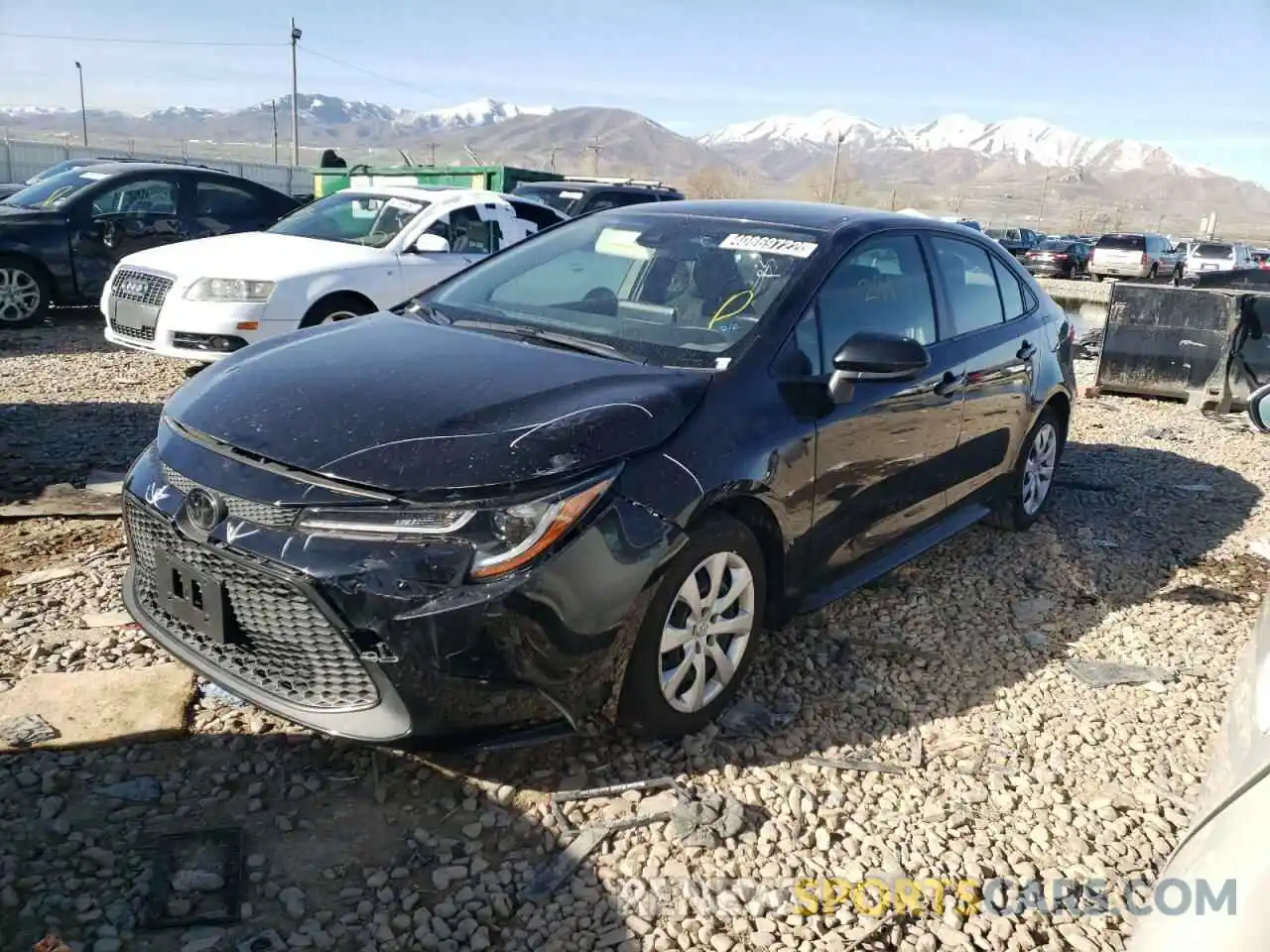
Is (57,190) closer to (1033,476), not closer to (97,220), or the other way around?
(97,220)

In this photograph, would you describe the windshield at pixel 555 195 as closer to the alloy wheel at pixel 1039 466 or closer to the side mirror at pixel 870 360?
the alloy wheel at pixel 1039 466

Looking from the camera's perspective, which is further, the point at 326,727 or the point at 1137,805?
the point at 1137,805

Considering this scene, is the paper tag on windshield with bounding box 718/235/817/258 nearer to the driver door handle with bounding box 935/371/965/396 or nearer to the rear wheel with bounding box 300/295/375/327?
the driver door handle with bounding box 935/371/965/396

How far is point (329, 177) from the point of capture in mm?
15789

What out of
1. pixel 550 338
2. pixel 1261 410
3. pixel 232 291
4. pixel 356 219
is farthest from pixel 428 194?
pixel 1261 410

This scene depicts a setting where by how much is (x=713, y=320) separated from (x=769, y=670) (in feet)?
4.30

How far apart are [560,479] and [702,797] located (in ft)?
3.47

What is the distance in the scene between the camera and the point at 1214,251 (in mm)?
34250

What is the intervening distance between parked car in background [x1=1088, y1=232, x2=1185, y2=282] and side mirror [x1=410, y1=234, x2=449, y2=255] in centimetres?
2846

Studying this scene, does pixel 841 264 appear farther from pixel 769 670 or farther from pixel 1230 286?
pixel 1230 286

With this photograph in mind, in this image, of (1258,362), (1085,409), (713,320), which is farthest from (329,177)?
(713,320)

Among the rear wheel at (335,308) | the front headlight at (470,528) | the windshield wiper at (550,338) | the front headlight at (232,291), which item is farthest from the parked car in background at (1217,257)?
the front headlight at (470,528)

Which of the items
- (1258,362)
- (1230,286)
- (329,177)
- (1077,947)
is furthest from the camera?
(329,177)

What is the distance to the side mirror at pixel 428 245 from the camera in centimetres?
812
